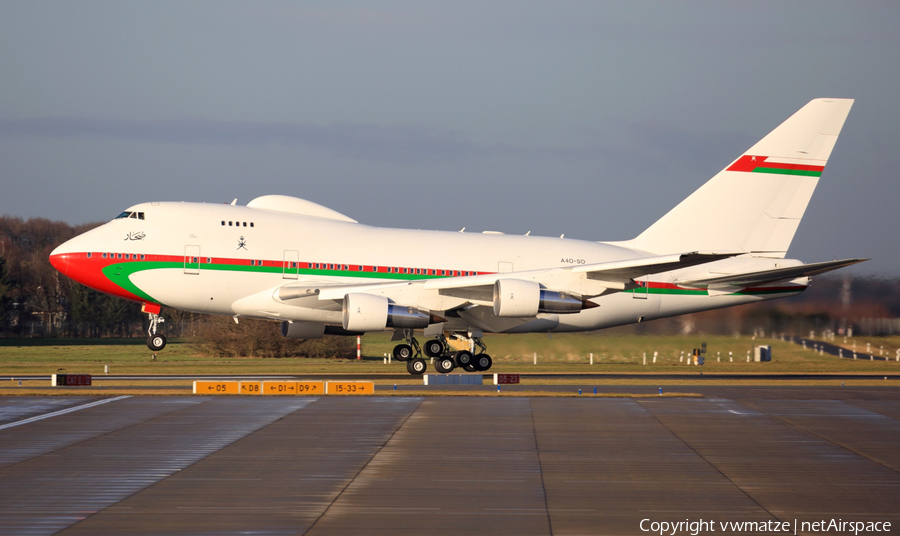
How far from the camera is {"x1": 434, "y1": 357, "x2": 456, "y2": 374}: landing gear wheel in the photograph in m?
36.4

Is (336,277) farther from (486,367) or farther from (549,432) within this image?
(549,432)

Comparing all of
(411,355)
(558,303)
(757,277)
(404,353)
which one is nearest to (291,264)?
(404,353)

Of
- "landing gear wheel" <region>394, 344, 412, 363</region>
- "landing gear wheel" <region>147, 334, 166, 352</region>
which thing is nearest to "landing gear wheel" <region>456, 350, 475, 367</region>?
"landing gear wheel" <region>394, 344, 412, 363</region>

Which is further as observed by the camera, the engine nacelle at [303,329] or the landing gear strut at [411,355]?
the landing gear strut at [411,355]

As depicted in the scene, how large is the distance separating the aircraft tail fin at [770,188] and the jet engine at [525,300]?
8.33 metres

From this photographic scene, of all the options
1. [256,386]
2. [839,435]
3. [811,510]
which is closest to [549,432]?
[839,435]

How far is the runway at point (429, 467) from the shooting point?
11.1m

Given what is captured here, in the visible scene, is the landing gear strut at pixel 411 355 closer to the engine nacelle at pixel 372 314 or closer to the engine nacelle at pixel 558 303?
the engine nacelle at pixel 372 314

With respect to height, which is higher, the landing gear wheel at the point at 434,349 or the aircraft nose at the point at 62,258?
the aircraft nose at the point at 62,258

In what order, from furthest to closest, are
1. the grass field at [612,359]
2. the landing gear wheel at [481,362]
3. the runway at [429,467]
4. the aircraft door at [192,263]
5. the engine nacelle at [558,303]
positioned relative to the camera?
the grass field at [612,359] < the landing gear wheel at [481,362] < the engine nacelle at [558,303] < the aircraft door at [192,263] < the runway at [429,467]

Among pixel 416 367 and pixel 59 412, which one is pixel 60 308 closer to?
pixel 416 367

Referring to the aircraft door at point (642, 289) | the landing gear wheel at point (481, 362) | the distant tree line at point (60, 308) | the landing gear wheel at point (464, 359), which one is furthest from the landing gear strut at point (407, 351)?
the distant tree line at point (60, 308)

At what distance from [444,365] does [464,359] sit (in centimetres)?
106

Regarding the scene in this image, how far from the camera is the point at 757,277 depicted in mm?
36844
